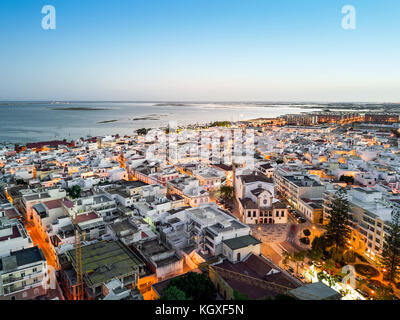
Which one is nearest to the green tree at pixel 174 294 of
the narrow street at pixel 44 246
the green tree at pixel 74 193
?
the narrow street at pixel 44 246

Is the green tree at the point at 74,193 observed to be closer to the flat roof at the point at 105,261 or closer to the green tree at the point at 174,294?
the flat roof at the point at 105,261

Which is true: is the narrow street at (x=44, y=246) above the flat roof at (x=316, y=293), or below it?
below

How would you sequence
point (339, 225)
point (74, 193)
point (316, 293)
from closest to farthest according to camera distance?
point (316, 293)
point (339, 225)
point (74, 193)

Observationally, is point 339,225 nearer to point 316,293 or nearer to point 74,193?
point 316,293

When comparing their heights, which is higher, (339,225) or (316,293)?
(316,293)

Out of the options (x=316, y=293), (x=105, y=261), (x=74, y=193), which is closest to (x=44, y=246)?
(x=74, y=193)

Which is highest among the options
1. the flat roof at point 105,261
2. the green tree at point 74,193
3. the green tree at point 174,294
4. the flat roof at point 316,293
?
the green tree at point 74,193

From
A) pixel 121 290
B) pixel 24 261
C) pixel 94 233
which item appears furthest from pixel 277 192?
pixel 24 261

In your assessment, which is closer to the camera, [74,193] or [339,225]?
[339,225]

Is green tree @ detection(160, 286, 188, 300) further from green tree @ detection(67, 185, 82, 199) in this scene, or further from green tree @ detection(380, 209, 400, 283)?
green tree @ detection(67, 185, 82, 199)
